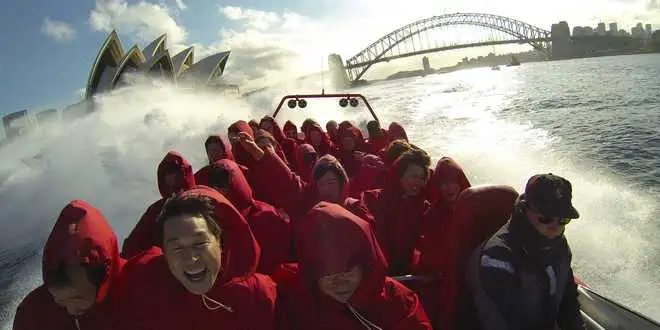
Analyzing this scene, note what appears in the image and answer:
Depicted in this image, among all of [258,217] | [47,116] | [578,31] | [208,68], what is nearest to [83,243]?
[258,217]

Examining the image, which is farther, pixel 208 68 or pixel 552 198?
pixel 208 68

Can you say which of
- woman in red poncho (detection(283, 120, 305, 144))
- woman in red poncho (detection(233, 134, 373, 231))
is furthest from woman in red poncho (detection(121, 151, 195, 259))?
woman in red poncho (detection(283, 120, 305, 144))

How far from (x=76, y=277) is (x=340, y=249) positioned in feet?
3.65

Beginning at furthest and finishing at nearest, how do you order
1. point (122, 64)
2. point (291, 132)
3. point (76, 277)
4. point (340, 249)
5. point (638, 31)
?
point (638, 31) → point (122, 64) → point (291, 132) → point (340, 249) → point (76, 277)

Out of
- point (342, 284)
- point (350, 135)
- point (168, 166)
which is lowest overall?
point (342, 284)

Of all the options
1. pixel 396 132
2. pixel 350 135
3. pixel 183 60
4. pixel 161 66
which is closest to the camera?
pixel 350 135

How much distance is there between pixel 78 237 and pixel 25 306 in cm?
46

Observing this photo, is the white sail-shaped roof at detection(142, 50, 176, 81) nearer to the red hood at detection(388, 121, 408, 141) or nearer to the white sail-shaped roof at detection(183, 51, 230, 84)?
the white sail-shaped roof at detection(183, 51, 230, 84)

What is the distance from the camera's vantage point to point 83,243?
1709mm


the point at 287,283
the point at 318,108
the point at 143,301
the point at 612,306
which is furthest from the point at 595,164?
the point at 318,108

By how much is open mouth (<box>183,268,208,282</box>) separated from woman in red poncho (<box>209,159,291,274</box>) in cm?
→ 123

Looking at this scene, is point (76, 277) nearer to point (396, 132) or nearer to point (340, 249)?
point (340, 249)

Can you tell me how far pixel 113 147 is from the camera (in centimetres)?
1186

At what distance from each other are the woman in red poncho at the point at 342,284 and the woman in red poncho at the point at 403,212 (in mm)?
1458
